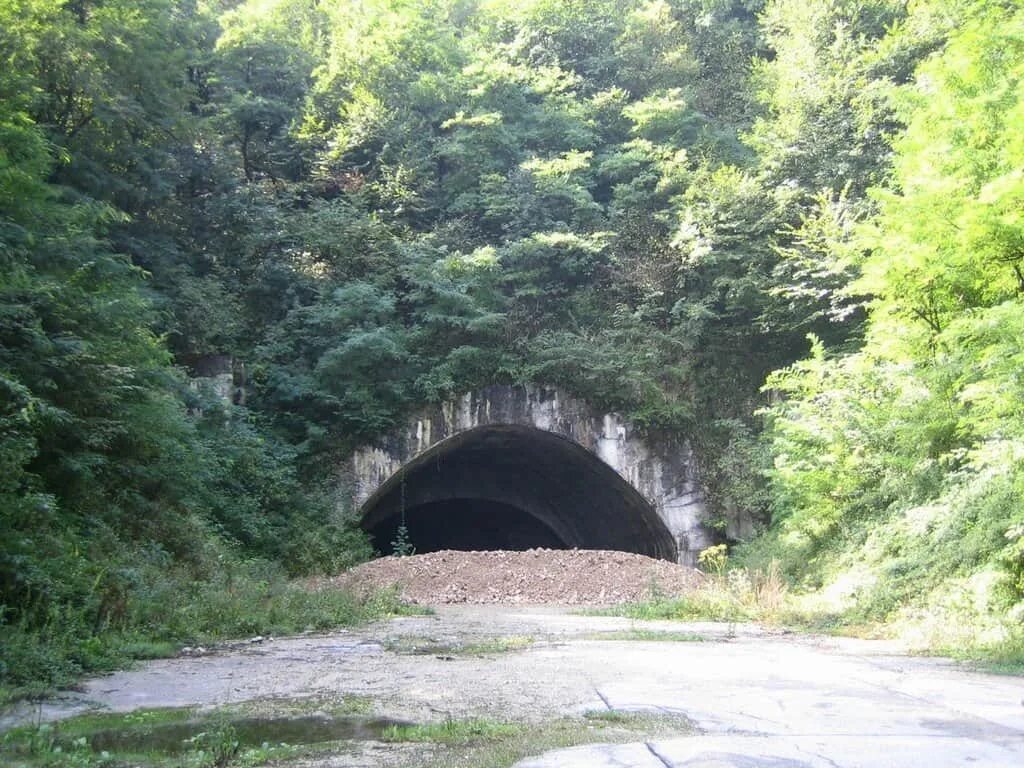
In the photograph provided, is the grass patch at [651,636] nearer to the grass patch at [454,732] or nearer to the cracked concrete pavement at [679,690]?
the cracked concrete pavement at [679,690]

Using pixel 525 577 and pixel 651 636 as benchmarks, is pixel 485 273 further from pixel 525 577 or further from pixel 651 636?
pixel 651 636

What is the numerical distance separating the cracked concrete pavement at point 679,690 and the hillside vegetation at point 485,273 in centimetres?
98

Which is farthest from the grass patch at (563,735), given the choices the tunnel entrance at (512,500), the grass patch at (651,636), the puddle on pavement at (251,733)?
the tunnel entrance at (512,500)

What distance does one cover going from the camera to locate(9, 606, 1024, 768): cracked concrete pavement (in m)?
3.12

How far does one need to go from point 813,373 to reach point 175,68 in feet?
44.1

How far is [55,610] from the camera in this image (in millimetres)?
5703

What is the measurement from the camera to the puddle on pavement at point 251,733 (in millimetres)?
3393

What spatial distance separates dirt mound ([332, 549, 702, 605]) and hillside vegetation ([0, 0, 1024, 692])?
64.0 inches

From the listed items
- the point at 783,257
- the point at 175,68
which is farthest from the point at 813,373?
the point at 175,68

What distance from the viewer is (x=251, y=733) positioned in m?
3.60

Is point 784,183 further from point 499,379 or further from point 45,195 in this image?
point 45,195

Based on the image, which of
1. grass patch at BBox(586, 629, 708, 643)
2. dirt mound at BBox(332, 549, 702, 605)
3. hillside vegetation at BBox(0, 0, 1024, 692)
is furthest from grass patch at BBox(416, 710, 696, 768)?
dirt mound at BBox(332, 549, 702, 605)

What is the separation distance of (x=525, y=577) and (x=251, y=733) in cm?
1087

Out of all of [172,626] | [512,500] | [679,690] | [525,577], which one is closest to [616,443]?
[525,577]
